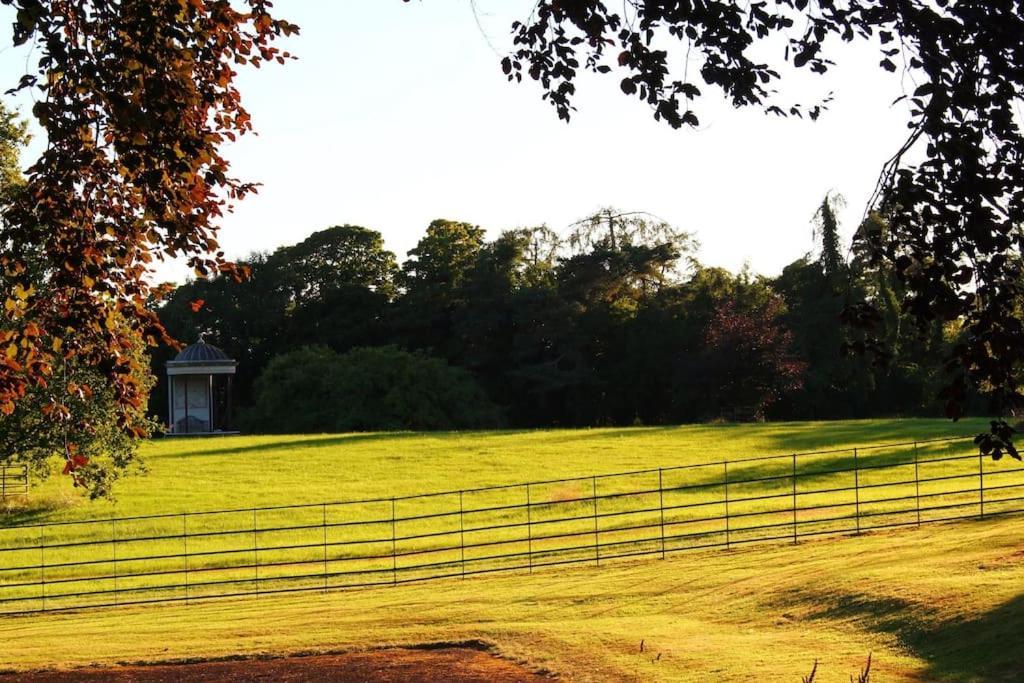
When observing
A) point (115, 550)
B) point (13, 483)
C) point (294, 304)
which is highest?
point (294, 304)

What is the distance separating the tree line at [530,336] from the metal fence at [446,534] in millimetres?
21555

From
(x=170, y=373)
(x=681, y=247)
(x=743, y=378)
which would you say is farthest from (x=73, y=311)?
(x=681, y=247)

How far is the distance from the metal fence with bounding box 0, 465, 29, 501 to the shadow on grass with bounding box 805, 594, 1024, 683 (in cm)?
2292

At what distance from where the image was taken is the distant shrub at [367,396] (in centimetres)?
5303

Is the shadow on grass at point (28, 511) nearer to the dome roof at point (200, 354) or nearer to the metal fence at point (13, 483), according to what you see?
the metal fence at point (13, 483)

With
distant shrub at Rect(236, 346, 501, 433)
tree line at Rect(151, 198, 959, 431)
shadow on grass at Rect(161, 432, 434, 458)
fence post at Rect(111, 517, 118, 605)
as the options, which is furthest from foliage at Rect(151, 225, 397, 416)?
fence post at Rect(111, 517, 118, 605)

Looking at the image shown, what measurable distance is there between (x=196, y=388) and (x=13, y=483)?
1986cm

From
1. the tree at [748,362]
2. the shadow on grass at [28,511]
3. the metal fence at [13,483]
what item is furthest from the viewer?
the tree at [748,362]

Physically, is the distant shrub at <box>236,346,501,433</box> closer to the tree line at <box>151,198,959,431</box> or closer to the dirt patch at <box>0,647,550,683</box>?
the tree line at <box>151,198,959,431</box>

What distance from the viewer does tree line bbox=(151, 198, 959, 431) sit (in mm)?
53625

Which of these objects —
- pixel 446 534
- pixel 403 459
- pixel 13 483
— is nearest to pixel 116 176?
pixel 446 534

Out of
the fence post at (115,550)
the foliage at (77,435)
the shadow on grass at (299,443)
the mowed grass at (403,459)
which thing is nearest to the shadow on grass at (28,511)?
the mowed grass at (403,459)

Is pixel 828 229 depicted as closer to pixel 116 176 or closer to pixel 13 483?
pixel 13 483

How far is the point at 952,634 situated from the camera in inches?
488
